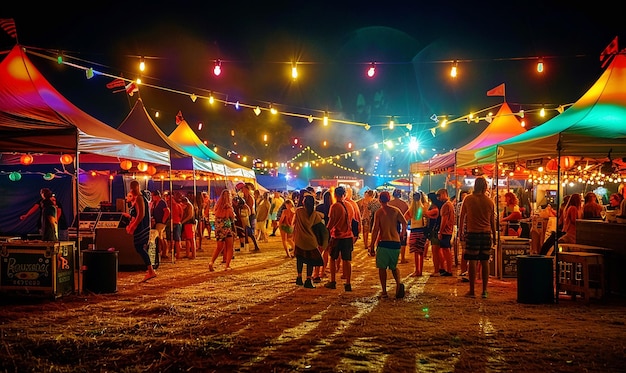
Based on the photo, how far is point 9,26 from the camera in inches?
417

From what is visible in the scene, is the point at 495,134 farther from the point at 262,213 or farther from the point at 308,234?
the point at 308,234

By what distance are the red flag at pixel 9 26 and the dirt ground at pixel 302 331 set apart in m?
5.21

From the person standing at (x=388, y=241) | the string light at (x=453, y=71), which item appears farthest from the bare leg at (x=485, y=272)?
the string light at (x=453, y=71)

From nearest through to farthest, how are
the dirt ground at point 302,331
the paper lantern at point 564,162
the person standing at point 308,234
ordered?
the dirt ground at point 302,331
the person standing at point 308,234
the paper lantern at point 564,162

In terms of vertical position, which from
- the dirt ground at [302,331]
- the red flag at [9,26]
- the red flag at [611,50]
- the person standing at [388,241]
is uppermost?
the red flag at [9,26]

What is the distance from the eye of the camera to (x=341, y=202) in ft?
31.9

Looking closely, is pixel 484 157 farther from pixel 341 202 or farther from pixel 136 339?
pixel 136 339

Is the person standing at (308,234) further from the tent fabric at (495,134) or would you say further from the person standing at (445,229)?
the tent fabric at (495,134)

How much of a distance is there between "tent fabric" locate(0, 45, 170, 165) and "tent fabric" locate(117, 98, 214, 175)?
4.59 metres

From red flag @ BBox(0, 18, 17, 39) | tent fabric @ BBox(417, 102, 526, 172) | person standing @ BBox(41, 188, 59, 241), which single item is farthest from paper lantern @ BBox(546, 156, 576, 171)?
red flag @ BBox(0, 18, 17, 39)

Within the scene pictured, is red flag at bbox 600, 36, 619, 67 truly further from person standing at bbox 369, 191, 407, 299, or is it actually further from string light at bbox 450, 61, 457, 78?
person standing at bbox 369, 191, 407, 299

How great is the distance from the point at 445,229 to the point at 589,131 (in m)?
3.23

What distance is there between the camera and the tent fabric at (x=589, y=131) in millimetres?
8891

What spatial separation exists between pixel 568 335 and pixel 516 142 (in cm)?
460
